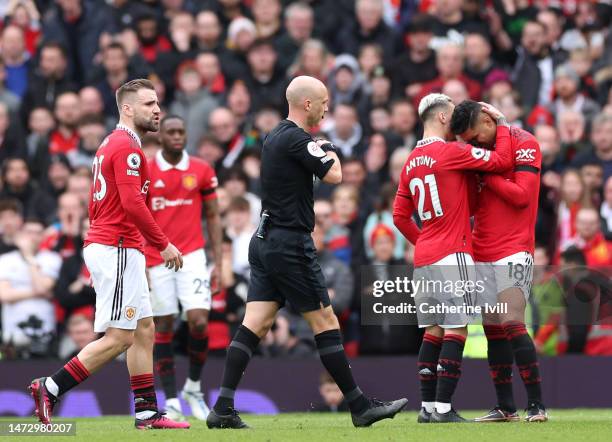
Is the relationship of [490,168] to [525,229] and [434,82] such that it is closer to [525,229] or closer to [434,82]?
[525,229]

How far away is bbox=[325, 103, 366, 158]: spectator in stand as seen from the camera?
1728cm

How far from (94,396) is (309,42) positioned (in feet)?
20.9

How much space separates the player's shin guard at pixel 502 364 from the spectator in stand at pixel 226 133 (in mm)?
7095

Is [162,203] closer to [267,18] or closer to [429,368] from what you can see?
[429,368]

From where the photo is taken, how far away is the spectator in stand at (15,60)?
18.9 metres

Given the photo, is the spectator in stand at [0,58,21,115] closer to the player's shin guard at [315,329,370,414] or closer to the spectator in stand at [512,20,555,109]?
the spectator in stand at [512,20,555,109]

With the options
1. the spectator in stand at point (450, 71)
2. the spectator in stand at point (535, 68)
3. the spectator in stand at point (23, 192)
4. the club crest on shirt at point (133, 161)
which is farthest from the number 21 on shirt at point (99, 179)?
the spectator in stand at point (535, 68)

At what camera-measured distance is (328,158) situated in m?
9.77

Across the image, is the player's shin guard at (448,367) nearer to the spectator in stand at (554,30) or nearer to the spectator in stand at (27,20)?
the spectator in stand at (554,30)

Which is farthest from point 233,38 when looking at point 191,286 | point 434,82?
point 191,286

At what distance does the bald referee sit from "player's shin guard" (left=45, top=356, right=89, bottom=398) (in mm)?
1068

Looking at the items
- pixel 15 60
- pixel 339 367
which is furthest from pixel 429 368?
pixel 15 60

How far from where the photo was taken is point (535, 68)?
18234 millimetres

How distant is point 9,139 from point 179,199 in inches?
237
